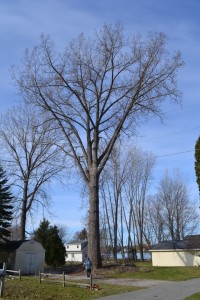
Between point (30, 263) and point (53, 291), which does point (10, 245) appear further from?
point (53, 291)

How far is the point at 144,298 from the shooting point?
1319 centimetres

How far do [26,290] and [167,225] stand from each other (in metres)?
47.6

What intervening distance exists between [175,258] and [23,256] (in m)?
16.7

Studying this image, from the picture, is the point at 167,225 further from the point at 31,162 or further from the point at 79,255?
the point at 31,162

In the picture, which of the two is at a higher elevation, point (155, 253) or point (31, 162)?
point (31, 162)

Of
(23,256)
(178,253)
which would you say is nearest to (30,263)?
(23,256)

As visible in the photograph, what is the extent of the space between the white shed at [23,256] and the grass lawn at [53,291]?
538 inches

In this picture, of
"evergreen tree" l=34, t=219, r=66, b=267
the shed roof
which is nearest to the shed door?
the shed roof

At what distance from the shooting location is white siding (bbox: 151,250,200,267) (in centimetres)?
3678

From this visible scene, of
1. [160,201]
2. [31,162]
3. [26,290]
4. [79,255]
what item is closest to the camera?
[26,290]

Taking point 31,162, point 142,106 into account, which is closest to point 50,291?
point 142,106

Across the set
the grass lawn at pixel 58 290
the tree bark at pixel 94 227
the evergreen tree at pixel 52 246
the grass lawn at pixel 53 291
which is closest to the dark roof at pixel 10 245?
the evergreen tree at pixel 52 246

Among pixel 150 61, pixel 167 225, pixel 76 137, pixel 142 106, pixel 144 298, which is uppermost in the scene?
pixel 150 61

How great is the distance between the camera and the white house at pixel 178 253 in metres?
36.8
